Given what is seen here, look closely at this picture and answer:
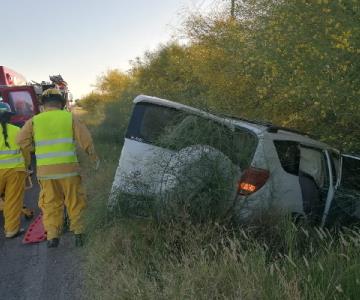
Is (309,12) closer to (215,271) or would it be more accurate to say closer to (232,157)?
(232,157)

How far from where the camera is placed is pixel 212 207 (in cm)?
448

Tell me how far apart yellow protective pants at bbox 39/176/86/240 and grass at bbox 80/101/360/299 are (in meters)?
0.70

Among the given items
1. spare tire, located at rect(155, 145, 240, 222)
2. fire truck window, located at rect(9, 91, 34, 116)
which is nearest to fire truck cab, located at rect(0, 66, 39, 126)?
fire truck window, located at rect(9, 91, 34, 116)

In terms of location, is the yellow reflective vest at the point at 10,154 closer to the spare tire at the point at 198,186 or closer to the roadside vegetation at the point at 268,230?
the roadside vegetation at the point at 268,230

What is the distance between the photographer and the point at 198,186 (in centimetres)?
449

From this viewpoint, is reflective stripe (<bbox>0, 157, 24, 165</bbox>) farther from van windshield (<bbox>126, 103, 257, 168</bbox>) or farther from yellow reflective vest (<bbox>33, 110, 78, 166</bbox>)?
van windshield (<bbox>126, 103, 257, 168</bbox>)

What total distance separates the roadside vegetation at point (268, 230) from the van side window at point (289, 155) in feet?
1.91

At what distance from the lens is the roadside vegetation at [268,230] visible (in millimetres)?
3234

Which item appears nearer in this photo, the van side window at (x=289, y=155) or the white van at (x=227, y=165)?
the white van at (x=227, y=165)

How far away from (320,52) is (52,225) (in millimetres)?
3606

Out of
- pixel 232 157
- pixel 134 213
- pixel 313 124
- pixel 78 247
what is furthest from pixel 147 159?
pixel 313 124

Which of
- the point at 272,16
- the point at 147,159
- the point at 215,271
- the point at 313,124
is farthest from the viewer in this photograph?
the point at 313,124

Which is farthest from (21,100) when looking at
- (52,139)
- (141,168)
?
(141,168)

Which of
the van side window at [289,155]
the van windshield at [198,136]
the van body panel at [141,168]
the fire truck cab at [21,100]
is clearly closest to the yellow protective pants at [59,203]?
the van body panel at [141,168]
